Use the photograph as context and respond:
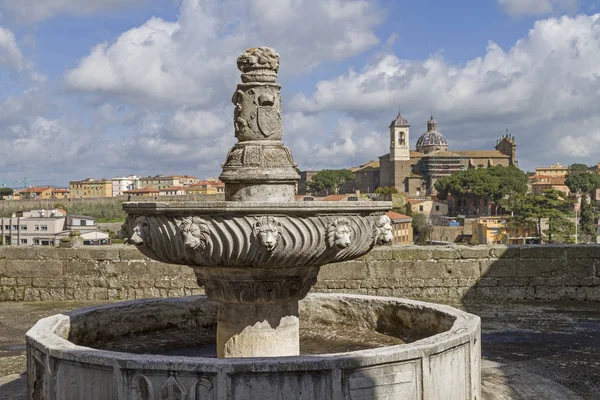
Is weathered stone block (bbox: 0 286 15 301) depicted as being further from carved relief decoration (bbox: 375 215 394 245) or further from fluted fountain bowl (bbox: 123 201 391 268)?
carved relief decoration (bbox: 375 215 394 245)

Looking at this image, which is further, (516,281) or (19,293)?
(19,293)

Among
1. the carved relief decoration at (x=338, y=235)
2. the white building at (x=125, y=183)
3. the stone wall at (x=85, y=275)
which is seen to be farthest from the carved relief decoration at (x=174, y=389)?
the white building at (x=125, y=183)

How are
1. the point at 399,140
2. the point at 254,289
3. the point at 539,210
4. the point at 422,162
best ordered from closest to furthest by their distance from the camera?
the point at 254,289
the point at 539,210
the point at 422,162
the point at 399,140

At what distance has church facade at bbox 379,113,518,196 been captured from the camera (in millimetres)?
143750

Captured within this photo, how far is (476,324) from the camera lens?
16.8 ft

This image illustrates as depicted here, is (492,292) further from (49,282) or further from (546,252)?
(49,282)

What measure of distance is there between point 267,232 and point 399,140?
496 ft

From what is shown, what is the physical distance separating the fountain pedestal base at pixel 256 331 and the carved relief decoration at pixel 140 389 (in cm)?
112

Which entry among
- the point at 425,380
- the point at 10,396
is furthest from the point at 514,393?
the point at 10,396

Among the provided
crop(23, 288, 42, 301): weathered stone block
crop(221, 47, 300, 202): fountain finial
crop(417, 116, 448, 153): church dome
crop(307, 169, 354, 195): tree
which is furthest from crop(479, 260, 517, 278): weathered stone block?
crop(417, 116, 448, 153): church dome

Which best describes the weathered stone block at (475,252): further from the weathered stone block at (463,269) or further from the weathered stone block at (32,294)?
the weathered stone block at (32,294)

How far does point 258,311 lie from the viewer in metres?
5.23

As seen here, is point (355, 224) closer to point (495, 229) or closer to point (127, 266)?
point (127, 266)

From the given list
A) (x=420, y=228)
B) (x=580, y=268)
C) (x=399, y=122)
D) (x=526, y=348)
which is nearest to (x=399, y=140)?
(x=399, y=122)
